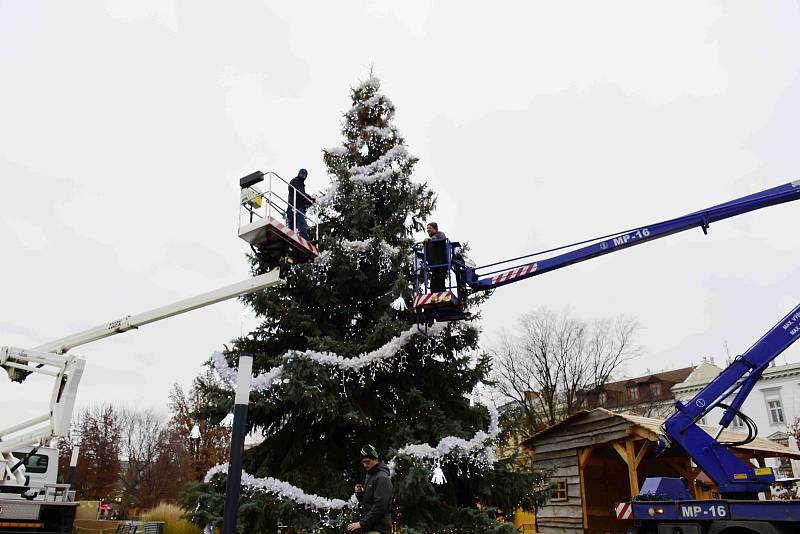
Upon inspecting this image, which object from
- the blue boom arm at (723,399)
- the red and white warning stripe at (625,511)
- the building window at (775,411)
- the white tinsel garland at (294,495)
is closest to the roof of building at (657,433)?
the blue boom arm at (723,399)

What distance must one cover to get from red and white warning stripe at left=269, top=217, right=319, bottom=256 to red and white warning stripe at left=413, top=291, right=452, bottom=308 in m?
2.15

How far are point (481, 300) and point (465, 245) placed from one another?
4.02ft

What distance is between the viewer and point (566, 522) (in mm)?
18344

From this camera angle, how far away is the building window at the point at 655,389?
2031 inches

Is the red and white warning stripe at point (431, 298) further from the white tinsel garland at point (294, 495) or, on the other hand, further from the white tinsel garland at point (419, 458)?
the white tinsel garland at point (294, 495)

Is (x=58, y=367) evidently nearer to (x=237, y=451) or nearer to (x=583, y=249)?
(x=237, y=451)

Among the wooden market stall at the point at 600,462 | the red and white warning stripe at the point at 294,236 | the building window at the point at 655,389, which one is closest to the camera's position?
the red and white warning stripe at the point at 294,236

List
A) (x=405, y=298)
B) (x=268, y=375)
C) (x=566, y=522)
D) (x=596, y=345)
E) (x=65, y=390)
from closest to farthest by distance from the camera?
1. (x=268, y=375)
2. (x=405, y=298)
3. (x=65, y=390)
4. (x=566, y=522)
5. (x=596, y=345)

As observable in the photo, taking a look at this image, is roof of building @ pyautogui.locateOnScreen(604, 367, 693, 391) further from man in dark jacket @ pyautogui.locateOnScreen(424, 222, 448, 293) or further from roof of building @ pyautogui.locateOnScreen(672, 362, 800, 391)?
man in dark jacket @ pyautogui.locateOnScreen(424, 222, 448, 293)

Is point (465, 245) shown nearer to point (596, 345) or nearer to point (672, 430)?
point (672, 430)

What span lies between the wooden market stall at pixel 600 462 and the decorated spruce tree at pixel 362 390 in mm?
6495

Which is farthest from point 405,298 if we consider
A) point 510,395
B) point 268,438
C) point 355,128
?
point 510,395

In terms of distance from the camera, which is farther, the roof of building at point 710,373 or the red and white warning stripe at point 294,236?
the roof of building at point 710,373

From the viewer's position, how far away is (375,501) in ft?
19.8
